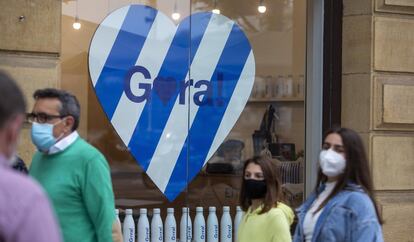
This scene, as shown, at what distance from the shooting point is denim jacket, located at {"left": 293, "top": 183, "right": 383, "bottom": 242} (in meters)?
4.17

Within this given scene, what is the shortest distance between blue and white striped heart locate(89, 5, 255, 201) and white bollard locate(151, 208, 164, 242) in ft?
0.67

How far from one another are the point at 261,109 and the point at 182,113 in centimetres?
85

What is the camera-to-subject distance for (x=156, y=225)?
7.29m

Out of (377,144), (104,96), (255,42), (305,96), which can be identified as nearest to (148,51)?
(104,96)

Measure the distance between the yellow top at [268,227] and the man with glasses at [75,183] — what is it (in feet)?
3.17

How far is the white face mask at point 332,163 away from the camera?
171 inches

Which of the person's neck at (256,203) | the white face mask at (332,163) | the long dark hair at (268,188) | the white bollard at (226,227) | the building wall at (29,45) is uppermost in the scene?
the building wall at (29,45)

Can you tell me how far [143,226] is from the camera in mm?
7219

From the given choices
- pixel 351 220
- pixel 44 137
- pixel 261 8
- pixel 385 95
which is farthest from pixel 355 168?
pixel 261 8

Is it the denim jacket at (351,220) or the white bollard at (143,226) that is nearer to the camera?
the denim jacket at (351,220)

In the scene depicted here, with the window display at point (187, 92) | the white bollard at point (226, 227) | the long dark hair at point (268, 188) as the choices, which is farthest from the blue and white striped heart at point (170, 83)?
the long dark hair at point (268, 188)

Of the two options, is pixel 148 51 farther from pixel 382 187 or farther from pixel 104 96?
pixel 382 187

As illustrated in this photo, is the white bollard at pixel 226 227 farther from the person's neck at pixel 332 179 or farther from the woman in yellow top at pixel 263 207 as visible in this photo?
the person's neck at pixel 332 179

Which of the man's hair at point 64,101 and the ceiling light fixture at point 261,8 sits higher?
the ceiling light fixture at point 261,8
